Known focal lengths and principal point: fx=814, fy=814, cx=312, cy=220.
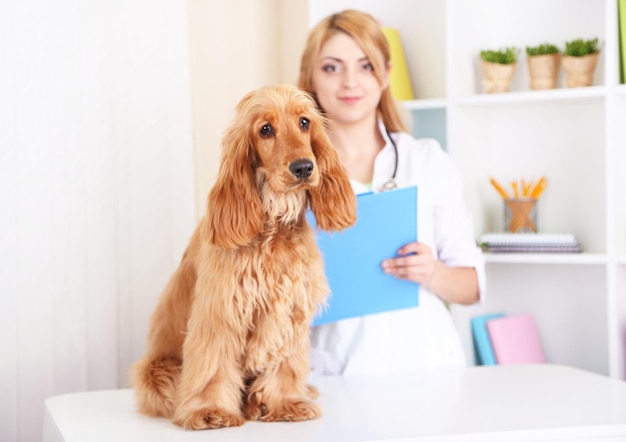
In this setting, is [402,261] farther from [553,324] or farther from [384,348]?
[553,324]

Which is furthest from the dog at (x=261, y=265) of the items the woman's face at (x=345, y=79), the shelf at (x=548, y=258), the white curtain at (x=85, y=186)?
the shelf at (x=548, y=258)

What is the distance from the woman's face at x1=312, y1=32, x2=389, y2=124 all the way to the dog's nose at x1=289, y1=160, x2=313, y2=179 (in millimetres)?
833

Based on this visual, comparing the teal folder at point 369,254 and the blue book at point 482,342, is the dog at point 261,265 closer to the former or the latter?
the teal folder at point 369,254

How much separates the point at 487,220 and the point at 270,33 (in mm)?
935

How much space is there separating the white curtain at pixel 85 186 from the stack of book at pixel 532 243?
92 centimetres

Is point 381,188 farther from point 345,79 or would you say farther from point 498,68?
point 498,68

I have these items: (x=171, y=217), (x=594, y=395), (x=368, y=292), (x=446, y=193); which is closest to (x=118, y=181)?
(x=171, y=217)

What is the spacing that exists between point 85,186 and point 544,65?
4.59ft

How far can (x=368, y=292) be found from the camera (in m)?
1.73

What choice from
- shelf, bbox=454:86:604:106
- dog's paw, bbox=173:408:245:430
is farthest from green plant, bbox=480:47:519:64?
dog's paw, bbox=173:408:245:430

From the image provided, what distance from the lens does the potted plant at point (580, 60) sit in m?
2.37

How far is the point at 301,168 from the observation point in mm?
1152

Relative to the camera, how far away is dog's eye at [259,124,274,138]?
1.20 meters

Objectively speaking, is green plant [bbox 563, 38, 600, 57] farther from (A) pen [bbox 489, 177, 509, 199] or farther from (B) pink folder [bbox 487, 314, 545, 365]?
(B) pink folder [bbox 487, 314, 545, 365]
